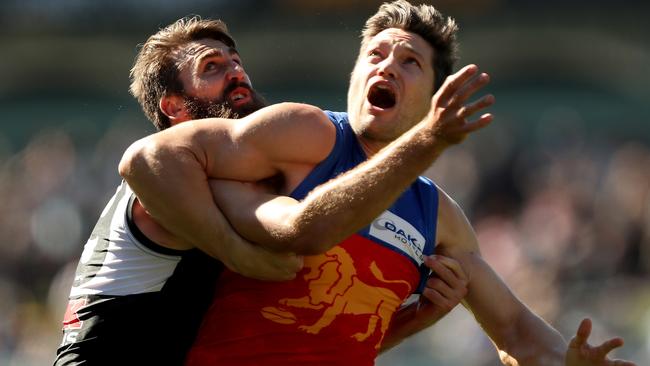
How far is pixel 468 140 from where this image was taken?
16.2 meters

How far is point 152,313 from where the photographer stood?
5.50 m

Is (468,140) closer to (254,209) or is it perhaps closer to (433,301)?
(433,301)

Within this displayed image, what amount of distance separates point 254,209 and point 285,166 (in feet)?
0.93

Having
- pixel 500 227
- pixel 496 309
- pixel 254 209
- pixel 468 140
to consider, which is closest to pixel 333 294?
pixel 254 209

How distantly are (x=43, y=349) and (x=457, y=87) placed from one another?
31.5 ft

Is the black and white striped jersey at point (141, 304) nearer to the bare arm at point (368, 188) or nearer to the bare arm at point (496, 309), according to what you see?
the bare arm at point (368, 188)

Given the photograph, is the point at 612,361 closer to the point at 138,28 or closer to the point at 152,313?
the point at 152,313

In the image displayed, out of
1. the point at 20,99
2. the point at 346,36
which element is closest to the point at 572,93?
the point at 346,36

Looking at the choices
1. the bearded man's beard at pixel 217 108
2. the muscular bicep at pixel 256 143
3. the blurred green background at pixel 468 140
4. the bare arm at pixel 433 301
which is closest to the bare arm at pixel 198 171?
the muscular bicep at pixel 256 143

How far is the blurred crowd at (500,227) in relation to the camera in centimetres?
1124

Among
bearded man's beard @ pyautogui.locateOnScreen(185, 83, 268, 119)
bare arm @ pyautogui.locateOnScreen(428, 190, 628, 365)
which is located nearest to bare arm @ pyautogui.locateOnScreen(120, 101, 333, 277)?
bearded man's beard @ pyautogui.locateOnScreen(185, 83, 268, 119)

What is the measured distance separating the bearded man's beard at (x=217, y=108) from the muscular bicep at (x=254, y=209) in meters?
0.79

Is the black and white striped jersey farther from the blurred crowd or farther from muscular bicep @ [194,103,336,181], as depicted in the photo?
the blurred crowd

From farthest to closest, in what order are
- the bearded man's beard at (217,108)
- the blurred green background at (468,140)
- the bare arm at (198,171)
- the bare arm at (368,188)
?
the blurred green background at (468,140) → the bearded man's beard at (217,108) → the bare arm at (198,171) → the bare arm at (368,188)
